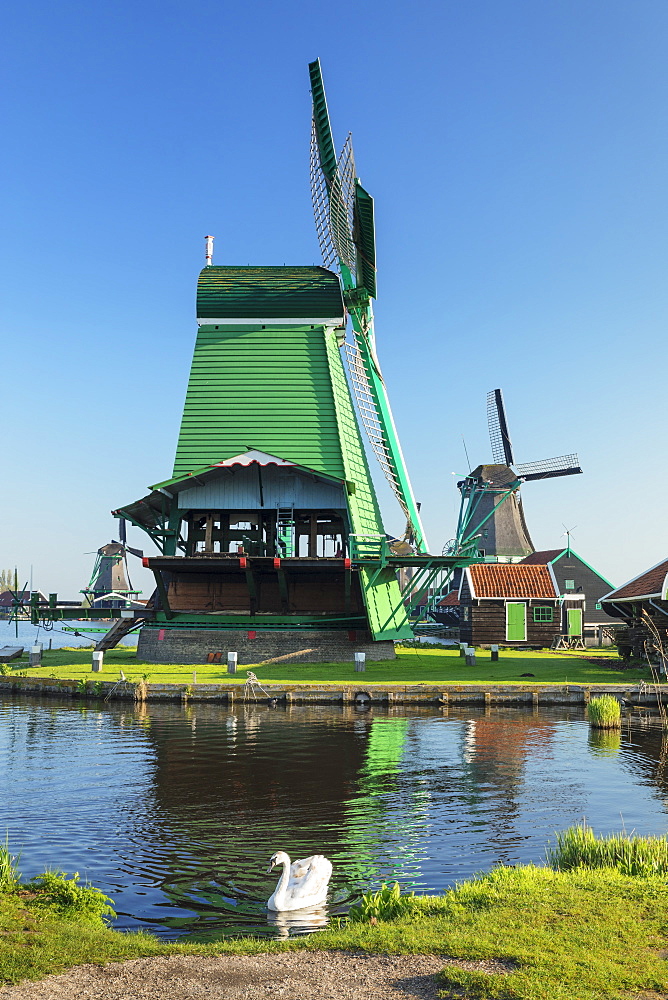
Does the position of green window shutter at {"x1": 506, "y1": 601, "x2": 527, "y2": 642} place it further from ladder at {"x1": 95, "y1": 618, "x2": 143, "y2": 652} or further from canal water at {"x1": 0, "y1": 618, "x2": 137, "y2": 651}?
canal water at {"x1": 0, "y1": 618, "x2": 137, "y2": 651}

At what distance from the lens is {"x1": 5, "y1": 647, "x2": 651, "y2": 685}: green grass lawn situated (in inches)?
1184

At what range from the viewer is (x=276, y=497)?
123 ft

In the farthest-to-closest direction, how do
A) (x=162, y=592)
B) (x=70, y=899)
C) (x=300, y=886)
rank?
(x=162, y=592)
(x=300, y=886)
(x=70, y=899)

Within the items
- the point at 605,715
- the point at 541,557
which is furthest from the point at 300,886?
the point at 541,557

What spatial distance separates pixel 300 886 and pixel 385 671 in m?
23.8

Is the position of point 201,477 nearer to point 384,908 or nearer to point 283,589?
point 283,589

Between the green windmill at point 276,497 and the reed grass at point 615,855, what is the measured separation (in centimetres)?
2332

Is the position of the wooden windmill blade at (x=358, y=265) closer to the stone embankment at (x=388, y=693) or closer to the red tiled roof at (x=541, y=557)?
the stone embankment at (x=388, y=693)

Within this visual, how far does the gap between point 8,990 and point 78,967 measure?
27.6 inches

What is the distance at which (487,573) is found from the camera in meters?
50.0

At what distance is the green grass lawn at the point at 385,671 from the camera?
30.1 m

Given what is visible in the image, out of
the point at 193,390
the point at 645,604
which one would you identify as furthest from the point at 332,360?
the point at 645,604

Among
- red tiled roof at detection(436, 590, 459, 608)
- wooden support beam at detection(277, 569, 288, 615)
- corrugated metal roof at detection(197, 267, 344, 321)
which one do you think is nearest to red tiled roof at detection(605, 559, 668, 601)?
wooden support beam at detection(277, 569, 288, 615)

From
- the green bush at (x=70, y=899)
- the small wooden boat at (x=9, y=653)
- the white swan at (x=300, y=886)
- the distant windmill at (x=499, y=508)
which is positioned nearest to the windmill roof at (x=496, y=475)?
the distant windmill at (x=499, y=508)
